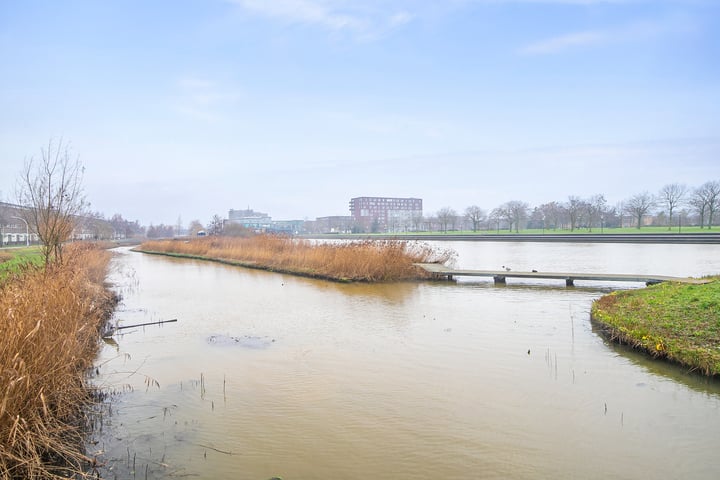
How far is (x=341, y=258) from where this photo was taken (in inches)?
800

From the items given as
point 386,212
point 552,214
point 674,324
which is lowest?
Result: point 674,324

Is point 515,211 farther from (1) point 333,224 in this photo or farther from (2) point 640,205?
(1) point 333,224

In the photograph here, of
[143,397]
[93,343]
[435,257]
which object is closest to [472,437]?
[143,397]

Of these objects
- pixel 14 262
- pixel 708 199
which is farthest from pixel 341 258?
pixel 708 199

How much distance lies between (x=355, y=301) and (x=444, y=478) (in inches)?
395

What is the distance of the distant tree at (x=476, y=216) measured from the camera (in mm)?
90300

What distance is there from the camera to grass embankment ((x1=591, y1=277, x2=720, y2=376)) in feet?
23.7

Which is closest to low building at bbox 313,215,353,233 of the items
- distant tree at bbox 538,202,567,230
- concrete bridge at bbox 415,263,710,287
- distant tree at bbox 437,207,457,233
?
distant tree at bbox 437,207,457,233

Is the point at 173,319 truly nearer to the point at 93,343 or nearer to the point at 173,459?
the point at 93,343

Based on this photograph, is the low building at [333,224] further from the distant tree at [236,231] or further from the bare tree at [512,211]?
the distant tree at [236,231]

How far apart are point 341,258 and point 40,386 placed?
15802 mm

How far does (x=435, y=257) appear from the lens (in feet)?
75.7

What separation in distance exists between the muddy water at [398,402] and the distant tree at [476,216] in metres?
80.0

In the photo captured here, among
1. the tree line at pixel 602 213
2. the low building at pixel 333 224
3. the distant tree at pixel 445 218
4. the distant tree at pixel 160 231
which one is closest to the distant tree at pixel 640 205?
the tree line at pixel 602 213
